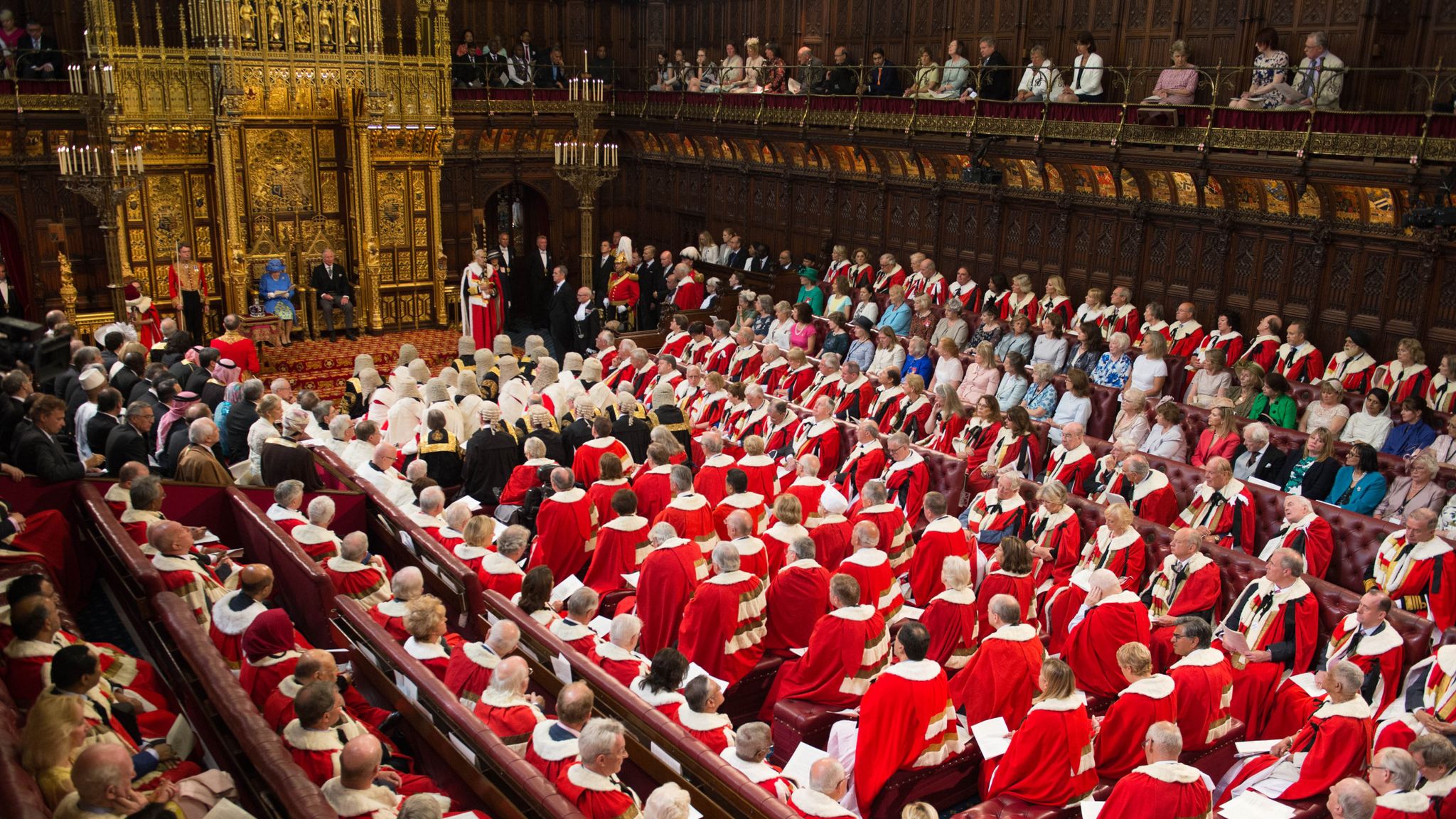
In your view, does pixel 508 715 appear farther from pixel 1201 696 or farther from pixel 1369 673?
pixel 1369 673

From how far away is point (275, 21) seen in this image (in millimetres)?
18484

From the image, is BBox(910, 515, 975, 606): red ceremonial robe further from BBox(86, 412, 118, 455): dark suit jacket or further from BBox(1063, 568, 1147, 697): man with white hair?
BBox(86, 412, 118, 455): dark suit jacket

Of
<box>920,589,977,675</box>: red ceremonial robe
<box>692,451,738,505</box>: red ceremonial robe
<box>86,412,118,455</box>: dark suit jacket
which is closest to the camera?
<box>920,589,977,675</box>: red ceremonial robe

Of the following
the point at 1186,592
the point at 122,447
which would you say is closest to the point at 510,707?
the point at 1186,592

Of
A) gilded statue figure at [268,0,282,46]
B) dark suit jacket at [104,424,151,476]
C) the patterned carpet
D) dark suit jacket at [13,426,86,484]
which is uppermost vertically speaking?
gilded statue figure at [268,0,282,46]

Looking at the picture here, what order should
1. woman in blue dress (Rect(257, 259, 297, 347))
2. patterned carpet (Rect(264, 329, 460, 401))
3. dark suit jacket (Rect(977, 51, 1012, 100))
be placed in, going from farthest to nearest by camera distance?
woman in blue dress (Rect(257, 259, 297, 347)) → patterned carpet (Rect(264, 329, 460, 401)) → dark suit jacket (Rect(977, 51, 1012, 100))

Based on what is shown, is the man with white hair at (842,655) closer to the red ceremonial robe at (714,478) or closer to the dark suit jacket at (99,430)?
the red ceremonial robe at (714,478)

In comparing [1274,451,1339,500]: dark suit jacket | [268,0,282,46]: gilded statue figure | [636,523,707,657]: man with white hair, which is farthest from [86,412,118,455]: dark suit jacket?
[268,0,282,46]: gilded statue figure

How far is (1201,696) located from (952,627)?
5.46 ft

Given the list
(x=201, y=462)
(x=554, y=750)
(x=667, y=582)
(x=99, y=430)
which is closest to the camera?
(x=554, y=750)

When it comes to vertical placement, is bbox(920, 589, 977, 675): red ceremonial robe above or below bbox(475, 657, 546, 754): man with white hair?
below

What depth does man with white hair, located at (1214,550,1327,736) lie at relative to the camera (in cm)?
704

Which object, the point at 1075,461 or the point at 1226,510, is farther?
the point at 1075,461

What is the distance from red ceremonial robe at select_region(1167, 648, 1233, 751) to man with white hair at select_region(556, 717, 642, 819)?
11.4ft
